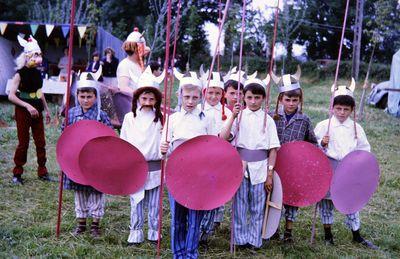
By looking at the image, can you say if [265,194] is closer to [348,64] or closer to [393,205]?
[393,205]

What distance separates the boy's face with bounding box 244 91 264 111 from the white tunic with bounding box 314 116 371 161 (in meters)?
0.67

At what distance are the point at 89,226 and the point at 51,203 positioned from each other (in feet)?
2.60

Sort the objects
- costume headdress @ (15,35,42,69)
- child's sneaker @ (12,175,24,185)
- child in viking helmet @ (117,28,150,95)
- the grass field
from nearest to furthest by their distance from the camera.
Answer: the grass field
child in viking helmet @ (117,28,150,95)
costume headdress @ (15,35,42,69)
child's sneaker @ (12,175,24,185)

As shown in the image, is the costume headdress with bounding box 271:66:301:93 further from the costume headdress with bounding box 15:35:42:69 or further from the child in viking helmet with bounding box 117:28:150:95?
the costume headdress with bounding box 15:35:42:69

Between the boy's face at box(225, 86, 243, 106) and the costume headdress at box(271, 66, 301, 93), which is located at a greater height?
the costume headdress at box(271, 66, 301, 93)

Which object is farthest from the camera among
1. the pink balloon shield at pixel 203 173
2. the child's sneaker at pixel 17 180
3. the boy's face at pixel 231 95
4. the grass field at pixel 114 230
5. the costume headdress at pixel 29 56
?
the child's sneaker at pixel 17 180

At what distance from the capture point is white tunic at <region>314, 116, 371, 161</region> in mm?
3729

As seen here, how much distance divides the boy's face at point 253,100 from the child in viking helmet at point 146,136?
668mm

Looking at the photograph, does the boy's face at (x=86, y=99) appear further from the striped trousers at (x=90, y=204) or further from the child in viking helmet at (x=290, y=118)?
the child in viking helmet at (x=290, y=118)

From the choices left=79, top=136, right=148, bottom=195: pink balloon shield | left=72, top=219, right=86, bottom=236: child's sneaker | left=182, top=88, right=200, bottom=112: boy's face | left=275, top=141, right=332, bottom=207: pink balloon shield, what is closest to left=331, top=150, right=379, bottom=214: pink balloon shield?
left=275, top=141, right=332, bottom=207: pink balloon shield

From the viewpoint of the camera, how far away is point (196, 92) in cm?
330

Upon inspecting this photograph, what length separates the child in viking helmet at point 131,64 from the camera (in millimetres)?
4754

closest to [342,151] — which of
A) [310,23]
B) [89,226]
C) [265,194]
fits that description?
[265,194]

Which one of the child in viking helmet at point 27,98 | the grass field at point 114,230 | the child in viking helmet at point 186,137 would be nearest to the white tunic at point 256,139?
the child in viking helmet at point 186,137
